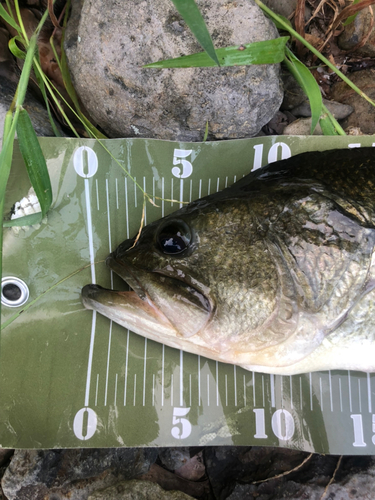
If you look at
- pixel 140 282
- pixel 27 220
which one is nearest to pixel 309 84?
pixel 140 282

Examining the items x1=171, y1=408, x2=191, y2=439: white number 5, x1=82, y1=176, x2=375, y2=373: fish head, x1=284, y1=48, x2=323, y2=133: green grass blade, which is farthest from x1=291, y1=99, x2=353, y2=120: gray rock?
x1=171, y1=408, x2=191, y2=439: white number 5

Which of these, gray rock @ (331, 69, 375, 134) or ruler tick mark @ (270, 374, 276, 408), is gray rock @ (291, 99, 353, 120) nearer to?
gray rock @ (331, 69, 375, 134)

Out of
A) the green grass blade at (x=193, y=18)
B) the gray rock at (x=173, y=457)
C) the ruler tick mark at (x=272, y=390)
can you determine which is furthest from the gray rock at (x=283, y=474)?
the green grass blade at (x=193, y=18)

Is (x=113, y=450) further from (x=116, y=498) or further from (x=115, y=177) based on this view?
(x=115, y=177)

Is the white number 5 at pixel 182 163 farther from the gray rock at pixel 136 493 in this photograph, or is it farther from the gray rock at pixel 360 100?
the gray rock at pixel 136 493

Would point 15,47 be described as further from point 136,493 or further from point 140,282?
point 136,493

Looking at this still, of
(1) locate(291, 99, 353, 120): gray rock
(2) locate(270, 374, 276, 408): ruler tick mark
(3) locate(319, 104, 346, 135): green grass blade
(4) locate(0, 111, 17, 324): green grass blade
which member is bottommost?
(2) locate(270, 374, 276, 408): ruler tick mark
